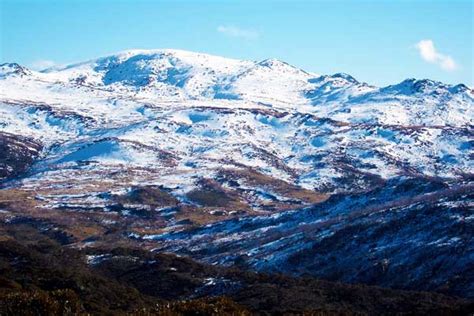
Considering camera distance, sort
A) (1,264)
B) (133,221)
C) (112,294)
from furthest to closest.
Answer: (133,221) → (1,264) → (112,294)

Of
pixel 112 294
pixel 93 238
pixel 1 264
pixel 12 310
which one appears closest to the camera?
pixel 12 310

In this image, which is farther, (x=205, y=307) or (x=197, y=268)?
(x=197, y=268)

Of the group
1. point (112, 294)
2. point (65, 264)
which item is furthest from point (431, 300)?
point (65, 264)

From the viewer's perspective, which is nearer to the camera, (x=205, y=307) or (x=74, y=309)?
(x=205, y=307)

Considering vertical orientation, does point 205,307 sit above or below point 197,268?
above

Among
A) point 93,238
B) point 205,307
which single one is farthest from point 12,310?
point 93,238

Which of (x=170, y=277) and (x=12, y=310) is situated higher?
(x=12, y=310)

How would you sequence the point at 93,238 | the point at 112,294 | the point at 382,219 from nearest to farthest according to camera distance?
1. the point at 112,294
2. the point at 382,219
3. the point at 93,238

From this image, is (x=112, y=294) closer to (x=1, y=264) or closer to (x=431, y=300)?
(x=1, y=264)

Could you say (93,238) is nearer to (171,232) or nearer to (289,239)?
(171,232)
